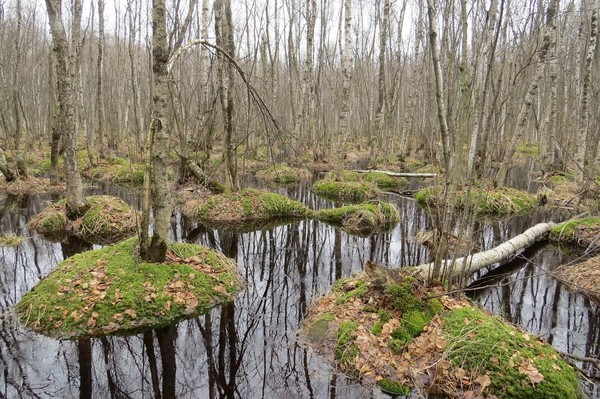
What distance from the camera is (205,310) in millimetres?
5352

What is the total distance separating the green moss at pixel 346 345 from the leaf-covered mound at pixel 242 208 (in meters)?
5.81

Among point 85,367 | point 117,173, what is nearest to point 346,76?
point 117,173

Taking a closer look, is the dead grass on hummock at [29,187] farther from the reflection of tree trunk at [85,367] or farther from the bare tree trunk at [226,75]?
the reflection of tree trunk at [85,367]

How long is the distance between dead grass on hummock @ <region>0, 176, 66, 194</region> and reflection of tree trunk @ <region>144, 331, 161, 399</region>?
9.61m

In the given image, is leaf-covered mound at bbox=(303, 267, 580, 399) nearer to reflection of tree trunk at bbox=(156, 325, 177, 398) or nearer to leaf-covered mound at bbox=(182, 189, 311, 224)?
reflection of tree trunk at bbox=(156, 325, 177, 398)

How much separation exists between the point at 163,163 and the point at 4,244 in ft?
16.1

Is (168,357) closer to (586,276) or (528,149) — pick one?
(586,276)

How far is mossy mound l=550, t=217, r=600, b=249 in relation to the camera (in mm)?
8435

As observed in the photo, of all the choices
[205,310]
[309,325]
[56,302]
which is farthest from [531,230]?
[56,302]

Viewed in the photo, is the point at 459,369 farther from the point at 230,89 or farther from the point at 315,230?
the point at 230,89

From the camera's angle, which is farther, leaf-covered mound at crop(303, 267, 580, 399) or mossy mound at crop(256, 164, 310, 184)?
mossy mound at crop(256, 164, 310, 184)

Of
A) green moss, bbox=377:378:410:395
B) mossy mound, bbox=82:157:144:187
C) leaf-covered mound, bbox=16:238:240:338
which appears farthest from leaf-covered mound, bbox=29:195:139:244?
green moss, bbox=377:378:410:395

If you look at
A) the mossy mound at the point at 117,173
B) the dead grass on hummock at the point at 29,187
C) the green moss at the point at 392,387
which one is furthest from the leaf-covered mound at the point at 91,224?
the green moss at the point at 392,387

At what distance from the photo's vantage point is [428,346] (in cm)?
423
